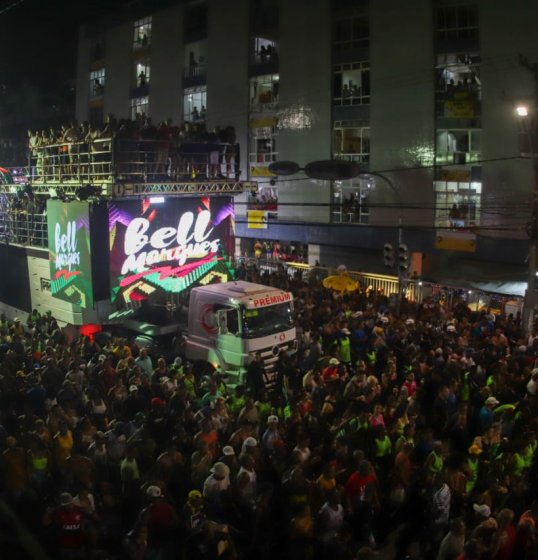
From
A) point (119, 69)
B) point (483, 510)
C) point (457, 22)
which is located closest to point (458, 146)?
point (457, 22)

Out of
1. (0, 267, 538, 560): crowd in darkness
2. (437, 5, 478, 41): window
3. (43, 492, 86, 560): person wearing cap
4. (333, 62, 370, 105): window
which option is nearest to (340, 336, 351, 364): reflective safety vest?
(0, 267, 538, 560): crowd in darkness

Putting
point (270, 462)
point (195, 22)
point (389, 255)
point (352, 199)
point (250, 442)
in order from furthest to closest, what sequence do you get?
1. point (195, 22)
2. point (352, 199)
3. point (389, 255)
4. point (270, 462)
5. point (250, 442)

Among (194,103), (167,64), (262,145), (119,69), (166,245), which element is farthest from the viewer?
(119,69)

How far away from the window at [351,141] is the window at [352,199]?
108 cm

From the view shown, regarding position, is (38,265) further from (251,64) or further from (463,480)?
(251,64)

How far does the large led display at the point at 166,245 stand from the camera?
49.9 feet

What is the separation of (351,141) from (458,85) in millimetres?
5405

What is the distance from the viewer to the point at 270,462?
8180 mm

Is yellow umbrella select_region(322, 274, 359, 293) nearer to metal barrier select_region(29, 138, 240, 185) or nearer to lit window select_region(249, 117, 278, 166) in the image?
metal barrier select_region(29, 138, 240, 185)

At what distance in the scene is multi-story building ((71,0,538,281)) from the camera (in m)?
24.2

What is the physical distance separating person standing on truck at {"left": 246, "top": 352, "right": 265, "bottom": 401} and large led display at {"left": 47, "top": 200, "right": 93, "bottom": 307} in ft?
16.5

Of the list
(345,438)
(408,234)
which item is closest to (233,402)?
(345,438)

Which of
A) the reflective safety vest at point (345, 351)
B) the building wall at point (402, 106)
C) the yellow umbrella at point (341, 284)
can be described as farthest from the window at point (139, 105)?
the reflective safety vest at point (345, 351)

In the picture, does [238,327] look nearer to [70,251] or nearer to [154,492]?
[70,251]
